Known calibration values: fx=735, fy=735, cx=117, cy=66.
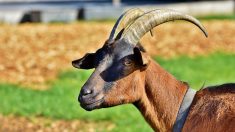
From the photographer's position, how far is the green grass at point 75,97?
12.0m

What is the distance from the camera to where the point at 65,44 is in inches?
779

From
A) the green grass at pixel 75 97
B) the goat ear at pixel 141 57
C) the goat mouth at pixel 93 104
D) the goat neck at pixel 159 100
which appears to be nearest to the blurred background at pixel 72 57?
the green grass at pixel 75 97

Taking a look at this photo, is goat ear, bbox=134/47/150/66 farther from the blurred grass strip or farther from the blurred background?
the blurred grass strip

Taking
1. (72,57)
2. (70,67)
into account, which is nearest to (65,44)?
(72,57)

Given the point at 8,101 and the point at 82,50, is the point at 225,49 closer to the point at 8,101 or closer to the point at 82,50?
the point at 82,50

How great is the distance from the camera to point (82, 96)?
6.14 metres

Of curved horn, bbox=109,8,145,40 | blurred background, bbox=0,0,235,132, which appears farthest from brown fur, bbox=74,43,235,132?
blurred background, bbox=0,0,235,132

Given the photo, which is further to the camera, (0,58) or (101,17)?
(101,17)

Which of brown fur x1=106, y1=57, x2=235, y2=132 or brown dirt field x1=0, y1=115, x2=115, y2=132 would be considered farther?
brown dirt field x1=0, y1=115, x2=115, y2=132

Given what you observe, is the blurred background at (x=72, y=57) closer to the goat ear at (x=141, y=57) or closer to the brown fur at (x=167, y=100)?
the brown fur at (x=167, y=100)

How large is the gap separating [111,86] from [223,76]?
954cm

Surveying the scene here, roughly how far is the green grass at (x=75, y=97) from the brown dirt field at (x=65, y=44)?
0.73 m

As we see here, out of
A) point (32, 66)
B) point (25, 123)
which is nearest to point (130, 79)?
point (25, 123)

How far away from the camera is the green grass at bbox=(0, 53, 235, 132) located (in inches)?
472
